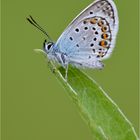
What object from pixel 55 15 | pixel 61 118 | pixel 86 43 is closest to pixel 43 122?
pixel 61 118

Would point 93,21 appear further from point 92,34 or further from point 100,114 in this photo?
point 100,114

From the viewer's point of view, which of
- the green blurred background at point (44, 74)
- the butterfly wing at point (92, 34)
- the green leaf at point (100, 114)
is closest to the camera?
the green leaf at point (100, 114)

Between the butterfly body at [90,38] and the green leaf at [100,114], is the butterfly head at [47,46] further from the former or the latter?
the green leaf at [100,114]

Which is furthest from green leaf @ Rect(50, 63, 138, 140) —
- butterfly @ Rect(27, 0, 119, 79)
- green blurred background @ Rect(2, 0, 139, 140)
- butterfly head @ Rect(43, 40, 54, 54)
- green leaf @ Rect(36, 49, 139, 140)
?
green blurred background @ Rect(2, 0, 139, 140)

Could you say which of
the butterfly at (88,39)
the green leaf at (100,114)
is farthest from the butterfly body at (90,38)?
the green leaf at (100,114)

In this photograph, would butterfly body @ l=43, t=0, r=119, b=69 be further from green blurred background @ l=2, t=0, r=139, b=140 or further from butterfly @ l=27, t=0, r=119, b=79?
green blurred background @ l=2, t=0, r=139, b=140

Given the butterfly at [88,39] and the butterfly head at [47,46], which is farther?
the butterfly head at [47,46]

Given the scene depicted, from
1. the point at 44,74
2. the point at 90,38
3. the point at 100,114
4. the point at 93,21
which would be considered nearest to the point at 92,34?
the point at 90,38
